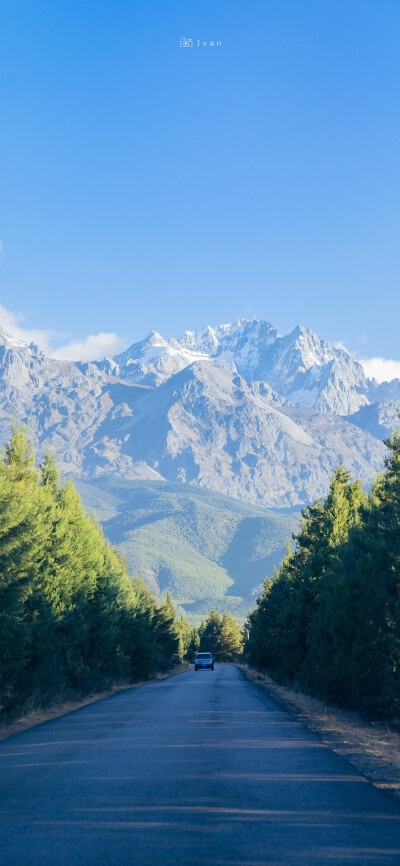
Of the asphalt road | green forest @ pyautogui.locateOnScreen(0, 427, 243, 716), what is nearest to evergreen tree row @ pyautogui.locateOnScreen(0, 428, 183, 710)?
green forest @ pyautogui.locateOnScreen(0, 427, 243, 716)

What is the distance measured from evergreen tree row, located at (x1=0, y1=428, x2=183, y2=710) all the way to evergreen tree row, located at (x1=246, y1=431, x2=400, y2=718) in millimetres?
9933

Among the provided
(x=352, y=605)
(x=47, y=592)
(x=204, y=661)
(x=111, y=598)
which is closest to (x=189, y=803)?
(x=352, y=605)

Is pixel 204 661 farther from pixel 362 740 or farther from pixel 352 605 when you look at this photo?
pixel 362 740

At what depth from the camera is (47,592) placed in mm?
24375

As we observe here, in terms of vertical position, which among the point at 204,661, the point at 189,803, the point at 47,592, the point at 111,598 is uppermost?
the point at 47,592

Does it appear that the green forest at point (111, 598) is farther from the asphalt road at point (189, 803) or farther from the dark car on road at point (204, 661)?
the dark car on road at point (204, 661)

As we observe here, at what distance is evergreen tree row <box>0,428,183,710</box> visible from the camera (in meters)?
19.9

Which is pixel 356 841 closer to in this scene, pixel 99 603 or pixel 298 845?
pixel 298 845

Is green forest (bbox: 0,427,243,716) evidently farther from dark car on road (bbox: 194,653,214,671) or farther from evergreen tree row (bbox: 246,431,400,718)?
dark car on road (bbox: 194,653,214,671)

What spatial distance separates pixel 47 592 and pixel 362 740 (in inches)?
542

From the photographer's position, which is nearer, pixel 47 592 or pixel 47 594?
pixel 47 592

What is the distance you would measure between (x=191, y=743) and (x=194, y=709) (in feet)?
28.8

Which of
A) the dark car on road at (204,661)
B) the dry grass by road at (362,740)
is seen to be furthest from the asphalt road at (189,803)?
the dark car on road at (204,661)

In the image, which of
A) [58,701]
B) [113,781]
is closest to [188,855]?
[113,781]
